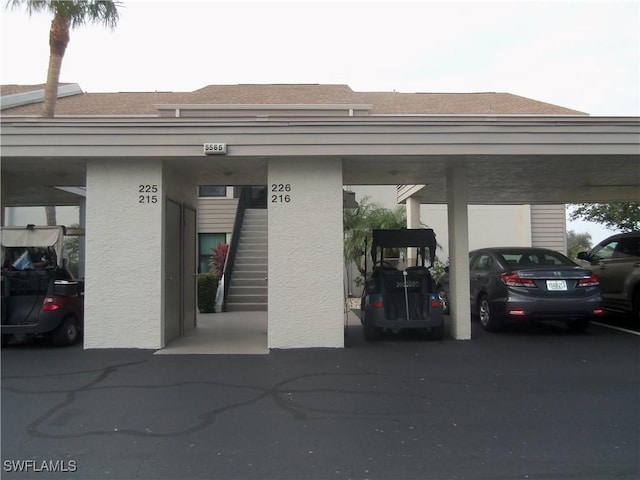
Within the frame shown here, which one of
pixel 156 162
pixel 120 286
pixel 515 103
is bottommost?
pixel 120 286

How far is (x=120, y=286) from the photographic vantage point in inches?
308

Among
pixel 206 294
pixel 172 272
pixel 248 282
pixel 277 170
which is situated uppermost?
pixel 277 170

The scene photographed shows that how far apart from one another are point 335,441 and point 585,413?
2568mm

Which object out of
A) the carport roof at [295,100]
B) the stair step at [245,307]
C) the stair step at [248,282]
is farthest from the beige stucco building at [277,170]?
the carport roof at [295,100]

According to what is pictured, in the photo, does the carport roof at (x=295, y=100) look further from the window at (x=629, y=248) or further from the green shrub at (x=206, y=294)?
the window at (x=629, y=248)

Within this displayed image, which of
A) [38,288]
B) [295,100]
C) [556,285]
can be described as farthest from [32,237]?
[295,100]

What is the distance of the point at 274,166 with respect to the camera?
7938 mm

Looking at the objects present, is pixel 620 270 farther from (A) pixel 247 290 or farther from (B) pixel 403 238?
(A) pixel 247 290

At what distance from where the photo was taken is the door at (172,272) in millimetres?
8438

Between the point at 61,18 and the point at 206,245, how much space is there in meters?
8.67

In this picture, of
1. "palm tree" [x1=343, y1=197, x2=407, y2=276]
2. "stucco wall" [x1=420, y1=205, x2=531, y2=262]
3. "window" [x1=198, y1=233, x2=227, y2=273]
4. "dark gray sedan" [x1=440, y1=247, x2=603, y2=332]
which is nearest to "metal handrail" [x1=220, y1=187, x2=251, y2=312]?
"window" [x1=198, y1=233, x2=227, y2=273]

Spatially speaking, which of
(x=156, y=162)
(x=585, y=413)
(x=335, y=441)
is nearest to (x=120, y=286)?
(x=156, y=162)

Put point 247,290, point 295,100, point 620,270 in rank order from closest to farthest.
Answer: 1. point 620,270
2. point 247,290
3. point 295,100

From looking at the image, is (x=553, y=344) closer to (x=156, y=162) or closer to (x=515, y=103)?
(x=156, y=162)
